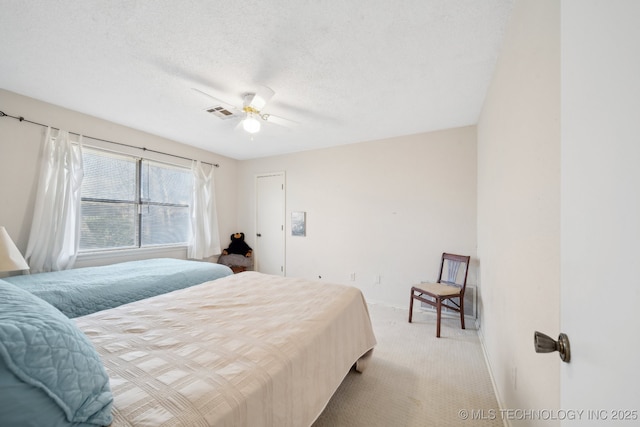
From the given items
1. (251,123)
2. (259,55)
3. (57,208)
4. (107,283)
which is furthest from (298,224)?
(57,208)

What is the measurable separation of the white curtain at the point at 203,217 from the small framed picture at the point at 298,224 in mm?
1398

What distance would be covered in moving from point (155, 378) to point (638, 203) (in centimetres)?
135

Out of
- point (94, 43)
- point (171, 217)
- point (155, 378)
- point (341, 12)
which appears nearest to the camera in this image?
point (155, 378)

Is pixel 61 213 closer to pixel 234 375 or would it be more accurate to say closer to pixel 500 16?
pixel 234 375

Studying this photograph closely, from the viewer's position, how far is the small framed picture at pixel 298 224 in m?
4.19

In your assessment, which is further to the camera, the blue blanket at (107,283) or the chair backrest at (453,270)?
the chair backrest at (453,270)

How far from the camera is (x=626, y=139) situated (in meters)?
0.38

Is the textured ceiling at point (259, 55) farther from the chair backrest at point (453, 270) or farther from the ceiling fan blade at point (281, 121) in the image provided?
the chair backrest at point (453, 270)

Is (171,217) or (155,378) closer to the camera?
(155,378)

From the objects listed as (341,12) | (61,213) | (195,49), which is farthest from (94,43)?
(61,213)

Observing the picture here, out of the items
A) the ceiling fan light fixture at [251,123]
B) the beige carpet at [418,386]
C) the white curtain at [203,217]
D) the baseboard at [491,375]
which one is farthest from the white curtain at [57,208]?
the baseboard at [491,375]

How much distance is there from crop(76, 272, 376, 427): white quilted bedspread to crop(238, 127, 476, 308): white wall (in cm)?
172

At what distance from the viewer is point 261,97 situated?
207 centimetres

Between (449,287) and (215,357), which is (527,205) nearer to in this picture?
(215,357)
